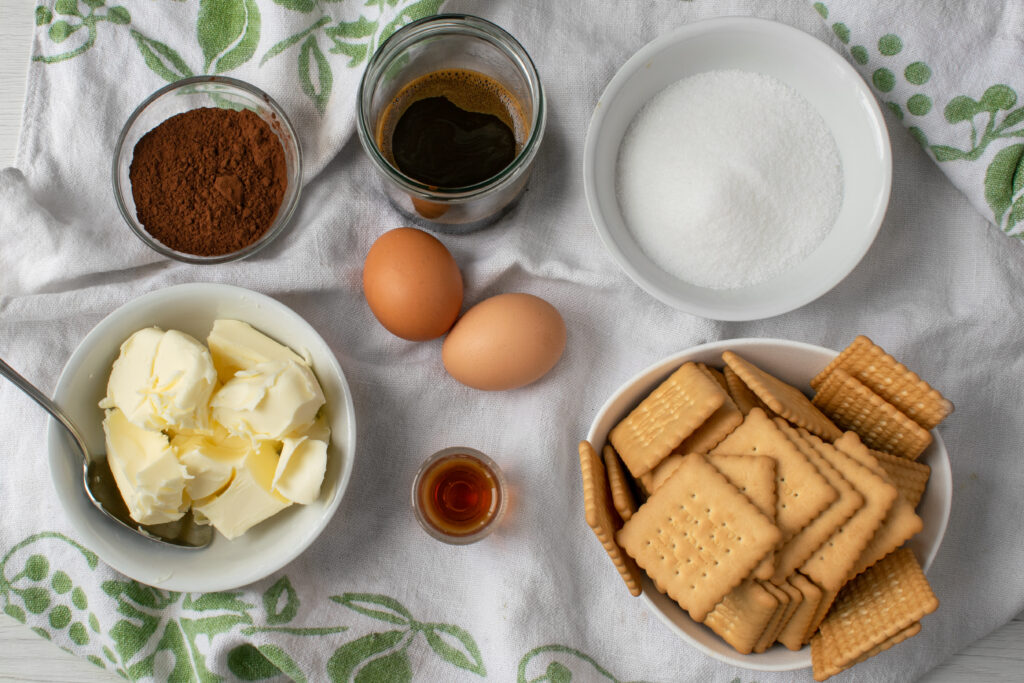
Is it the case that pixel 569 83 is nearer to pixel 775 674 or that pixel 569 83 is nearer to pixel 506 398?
pixel 506 398

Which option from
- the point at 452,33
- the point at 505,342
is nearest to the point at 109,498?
the point at 505,342

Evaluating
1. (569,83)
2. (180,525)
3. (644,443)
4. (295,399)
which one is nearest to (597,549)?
(644,443)

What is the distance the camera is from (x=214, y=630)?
4.42 feet

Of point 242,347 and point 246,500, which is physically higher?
point 242,347

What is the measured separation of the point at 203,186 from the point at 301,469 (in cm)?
48

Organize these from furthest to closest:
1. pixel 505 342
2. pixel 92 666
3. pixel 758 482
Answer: pixel 92 666
pixel 505 342
pixel 758 482

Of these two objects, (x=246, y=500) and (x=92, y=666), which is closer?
(x=246, y=500)

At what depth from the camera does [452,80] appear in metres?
1.36

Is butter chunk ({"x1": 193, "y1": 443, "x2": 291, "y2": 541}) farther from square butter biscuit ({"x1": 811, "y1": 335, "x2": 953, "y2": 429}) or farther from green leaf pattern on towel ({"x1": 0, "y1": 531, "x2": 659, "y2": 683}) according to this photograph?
square butter biscuit ({"x1": 811, "y1": 335, "x2": 953, "y2": 429})

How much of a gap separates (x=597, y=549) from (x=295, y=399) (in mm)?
551

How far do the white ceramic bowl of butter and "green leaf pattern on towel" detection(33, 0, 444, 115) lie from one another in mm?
383

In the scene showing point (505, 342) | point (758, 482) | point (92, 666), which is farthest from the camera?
point (92, 666)

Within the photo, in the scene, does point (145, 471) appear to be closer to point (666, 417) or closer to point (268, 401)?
point (268, 401)

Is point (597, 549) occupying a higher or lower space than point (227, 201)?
lower
